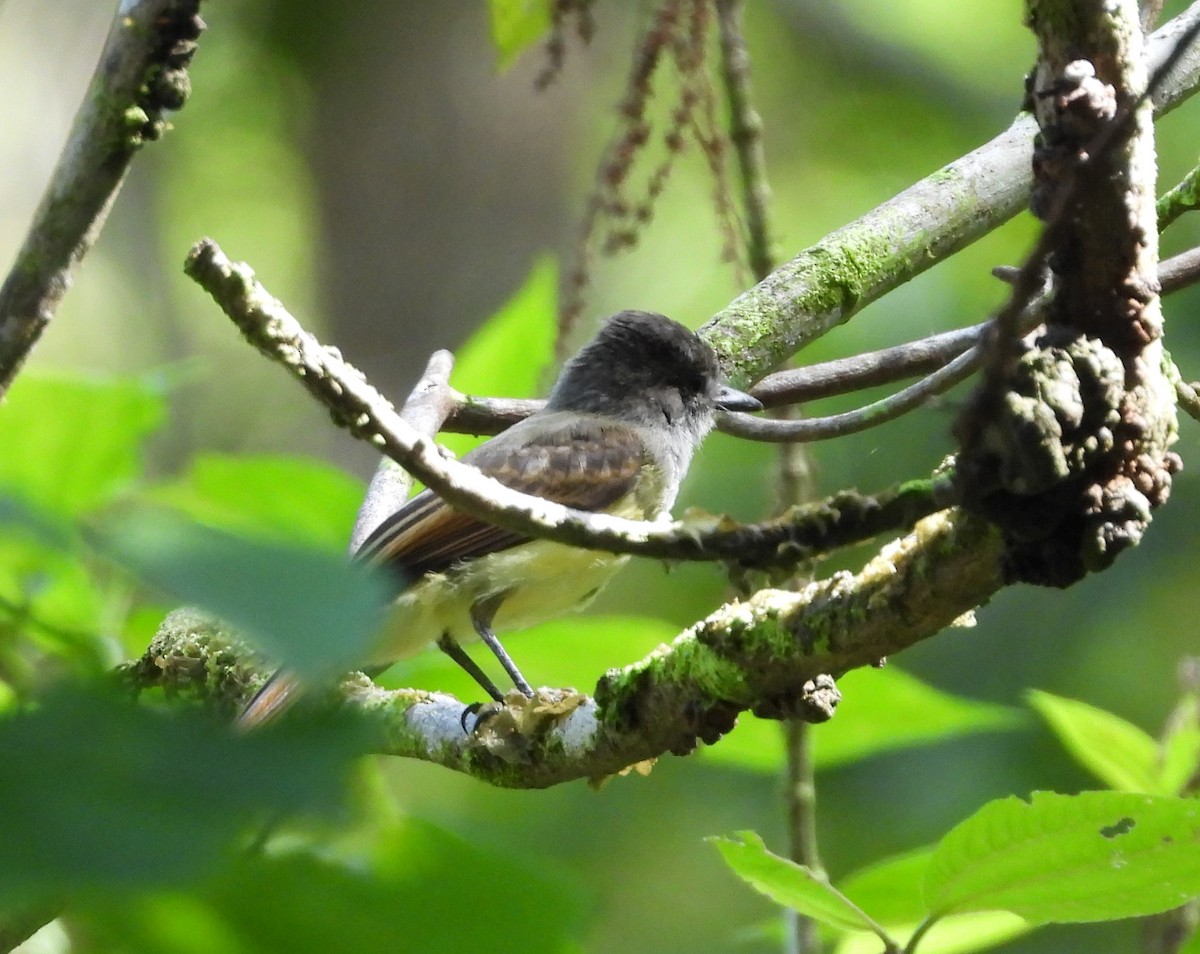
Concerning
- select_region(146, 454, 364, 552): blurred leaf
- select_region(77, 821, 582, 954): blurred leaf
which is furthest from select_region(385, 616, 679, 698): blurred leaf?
select_region(77, 821, 582, 954): blurred leaf

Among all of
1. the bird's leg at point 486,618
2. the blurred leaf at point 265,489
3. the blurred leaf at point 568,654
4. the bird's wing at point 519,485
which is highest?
the bird's wing at point 519,485

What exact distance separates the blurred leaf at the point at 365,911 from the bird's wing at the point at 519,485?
9.25ft

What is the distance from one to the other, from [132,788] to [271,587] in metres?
0.10

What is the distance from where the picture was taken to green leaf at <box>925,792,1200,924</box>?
171 centimetres

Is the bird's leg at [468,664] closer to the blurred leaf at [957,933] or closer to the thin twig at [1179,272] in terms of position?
the blurred leaf at [957,933]

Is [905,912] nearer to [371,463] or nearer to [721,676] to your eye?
[721,676]

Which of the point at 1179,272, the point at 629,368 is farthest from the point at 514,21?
the point at 1179,272

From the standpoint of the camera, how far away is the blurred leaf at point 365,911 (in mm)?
629

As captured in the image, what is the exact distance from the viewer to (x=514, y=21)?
11.5ft

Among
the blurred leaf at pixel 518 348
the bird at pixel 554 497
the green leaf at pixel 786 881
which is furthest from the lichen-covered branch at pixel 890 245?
the green leaf at pixel 786 881

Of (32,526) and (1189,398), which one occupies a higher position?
(1189,398)

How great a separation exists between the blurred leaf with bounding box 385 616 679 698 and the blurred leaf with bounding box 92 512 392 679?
7.71 feet

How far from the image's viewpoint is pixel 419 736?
2848mm

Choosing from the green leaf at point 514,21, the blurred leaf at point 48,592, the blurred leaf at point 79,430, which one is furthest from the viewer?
the green leaf at point 514,21
